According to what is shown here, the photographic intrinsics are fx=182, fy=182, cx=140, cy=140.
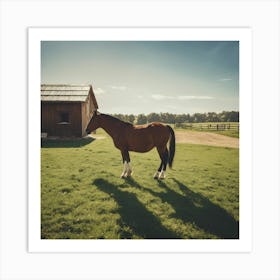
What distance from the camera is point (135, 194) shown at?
2742mm

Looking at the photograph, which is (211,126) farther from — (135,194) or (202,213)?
(135,194)

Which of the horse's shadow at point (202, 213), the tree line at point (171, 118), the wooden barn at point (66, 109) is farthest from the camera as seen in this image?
the tree line at point (171, 118)

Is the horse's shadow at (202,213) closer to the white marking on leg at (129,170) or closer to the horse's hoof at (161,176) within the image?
the horse's hoof at (161,176)

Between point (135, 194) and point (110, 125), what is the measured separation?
126 cm

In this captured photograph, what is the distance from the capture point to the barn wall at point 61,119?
2.90 meters

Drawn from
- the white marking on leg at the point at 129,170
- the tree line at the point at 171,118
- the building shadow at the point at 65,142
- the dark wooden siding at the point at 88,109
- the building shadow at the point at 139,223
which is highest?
the dark wooden siding at the point at 88,109

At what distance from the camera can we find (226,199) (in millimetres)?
2717

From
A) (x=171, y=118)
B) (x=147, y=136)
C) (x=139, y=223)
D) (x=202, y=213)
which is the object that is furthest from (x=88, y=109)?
(x=202, y=213)

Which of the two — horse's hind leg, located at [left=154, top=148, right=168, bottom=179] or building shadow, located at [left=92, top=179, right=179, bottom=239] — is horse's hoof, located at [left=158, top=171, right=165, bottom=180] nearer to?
horse's hind leg, located at [left=154, top=148, right=168, bottom=179]
